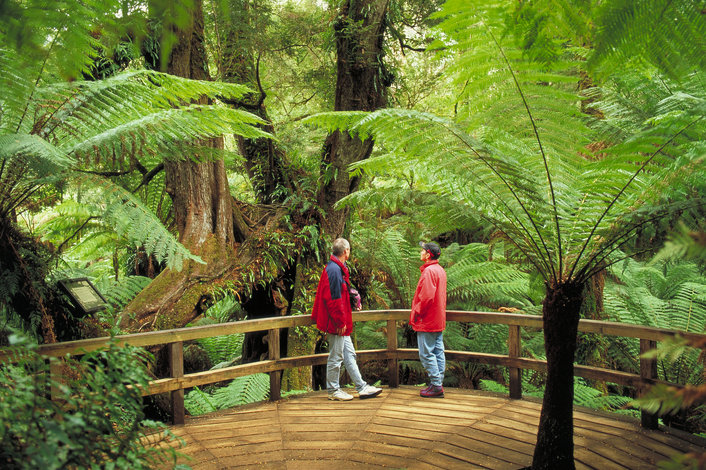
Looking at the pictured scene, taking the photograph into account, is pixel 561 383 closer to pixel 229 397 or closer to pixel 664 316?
pixel 229 397

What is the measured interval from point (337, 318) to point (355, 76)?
9.89 feet

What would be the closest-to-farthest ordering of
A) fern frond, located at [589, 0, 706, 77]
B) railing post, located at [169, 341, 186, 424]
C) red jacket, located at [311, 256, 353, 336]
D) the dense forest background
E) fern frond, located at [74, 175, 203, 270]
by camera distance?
1. fern frond, located at [589, 0, 706, 77]
2. the dense forest background
3. fern frond, located at [74, 175, 203, 270]
4. railing post, located at [169, 341, 186, 424]
5. red jacket, located at [311, 256, 353, 336]

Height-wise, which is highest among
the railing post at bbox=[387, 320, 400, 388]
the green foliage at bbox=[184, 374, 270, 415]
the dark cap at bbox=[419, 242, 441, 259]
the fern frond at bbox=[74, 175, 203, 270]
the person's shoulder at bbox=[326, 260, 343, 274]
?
the fern frond at bbox=[74, 175, 203, 270]

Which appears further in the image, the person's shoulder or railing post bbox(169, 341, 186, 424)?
the person's shoulder

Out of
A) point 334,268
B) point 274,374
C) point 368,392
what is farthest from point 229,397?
point 334,268

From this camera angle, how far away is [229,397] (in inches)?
184

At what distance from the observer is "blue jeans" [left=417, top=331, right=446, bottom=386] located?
395cm

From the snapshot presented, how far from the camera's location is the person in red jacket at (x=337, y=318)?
3762mm

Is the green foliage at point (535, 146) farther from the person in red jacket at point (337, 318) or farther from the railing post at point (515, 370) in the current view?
the person in red jacket at point (337, 318)

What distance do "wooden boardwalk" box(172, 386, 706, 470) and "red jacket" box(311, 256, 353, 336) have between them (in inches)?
25.2

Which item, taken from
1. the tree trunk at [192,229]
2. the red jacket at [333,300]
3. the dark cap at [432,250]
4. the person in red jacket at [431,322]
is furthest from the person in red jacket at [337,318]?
the tree trunk at [192,229]

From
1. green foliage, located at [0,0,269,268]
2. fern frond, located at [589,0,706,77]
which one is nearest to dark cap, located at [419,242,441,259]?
green foliage, located at [0,0,269,268]

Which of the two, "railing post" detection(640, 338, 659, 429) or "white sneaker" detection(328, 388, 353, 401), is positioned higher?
"railing post" detection(640, 338, 659, 429)

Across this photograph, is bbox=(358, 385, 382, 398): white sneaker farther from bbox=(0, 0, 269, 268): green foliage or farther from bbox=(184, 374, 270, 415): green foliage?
bbox=(0, 0, 269, 268): green foliage
